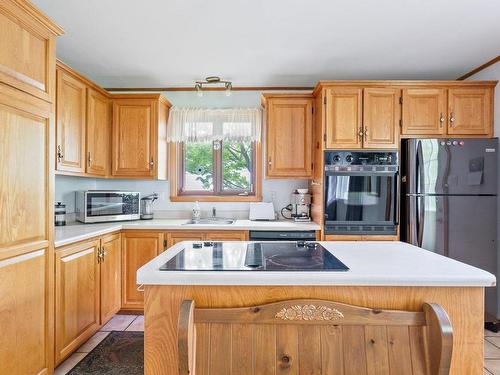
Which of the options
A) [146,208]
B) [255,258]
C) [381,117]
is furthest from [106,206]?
[381,117]

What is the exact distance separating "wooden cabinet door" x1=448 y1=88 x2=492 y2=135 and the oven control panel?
612mm

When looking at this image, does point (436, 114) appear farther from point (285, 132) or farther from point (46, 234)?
point (46, 234)

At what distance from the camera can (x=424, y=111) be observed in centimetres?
291

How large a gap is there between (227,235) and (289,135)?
122cm

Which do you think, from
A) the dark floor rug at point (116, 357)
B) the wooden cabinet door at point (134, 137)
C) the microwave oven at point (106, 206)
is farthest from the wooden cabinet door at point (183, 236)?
the dark floor rug at point (116, 357)

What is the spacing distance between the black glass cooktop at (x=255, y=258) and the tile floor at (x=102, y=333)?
143cm

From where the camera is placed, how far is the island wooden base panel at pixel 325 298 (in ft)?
3.86

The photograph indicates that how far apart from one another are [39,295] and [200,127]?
2290 mm

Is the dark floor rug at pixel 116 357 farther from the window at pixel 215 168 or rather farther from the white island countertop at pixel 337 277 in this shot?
the window at pixel 215 168

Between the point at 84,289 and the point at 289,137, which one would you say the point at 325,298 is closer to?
the point at 84,289

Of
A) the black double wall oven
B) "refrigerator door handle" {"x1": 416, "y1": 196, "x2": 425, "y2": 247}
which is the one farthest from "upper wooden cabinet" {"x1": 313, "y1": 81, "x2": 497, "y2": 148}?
"refrigerator door handle" {"x1": 416, "y1": 196, "x2": 425, "y2": 247}

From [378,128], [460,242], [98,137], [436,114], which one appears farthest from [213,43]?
[460,242]

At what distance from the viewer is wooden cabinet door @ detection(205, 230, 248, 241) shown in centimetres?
293

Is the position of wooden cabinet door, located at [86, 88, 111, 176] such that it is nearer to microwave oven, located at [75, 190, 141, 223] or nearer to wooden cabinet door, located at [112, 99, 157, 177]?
wooden cabinet door, located at [112, 99, 157, 177]
